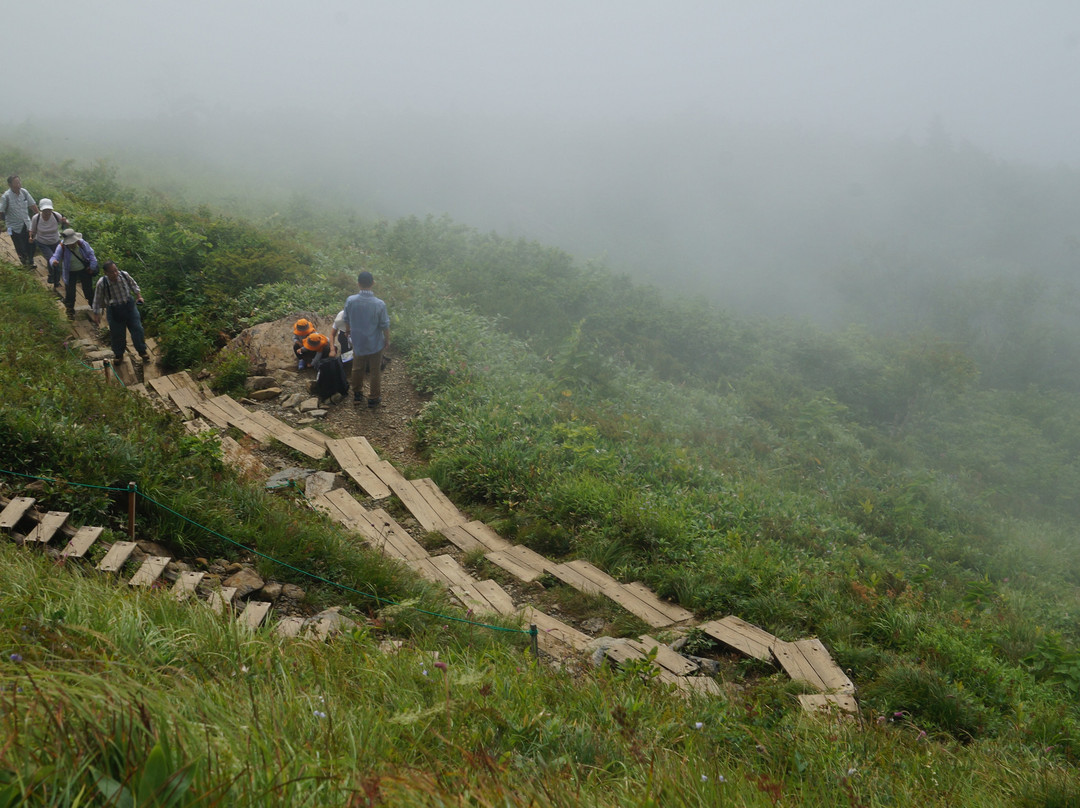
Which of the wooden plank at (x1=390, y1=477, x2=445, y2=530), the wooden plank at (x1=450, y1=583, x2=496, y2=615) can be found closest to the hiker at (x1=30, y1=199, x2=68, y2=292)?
the wooden plank at (x1=390, y1=477, x2=445, y2=530)

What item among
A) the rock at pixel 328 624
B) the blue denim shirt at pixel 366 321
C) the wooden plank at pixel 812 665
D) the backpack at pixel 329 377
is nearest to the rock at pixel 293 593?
the rock at pixel 328 624

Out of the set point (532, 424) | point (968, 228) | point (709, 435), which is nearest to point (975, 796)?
point (532, 424)

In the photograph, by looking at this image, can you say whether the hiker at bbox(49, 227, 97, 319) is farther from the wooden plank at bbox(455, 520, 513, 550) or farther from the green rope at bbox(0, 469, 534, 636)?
the wooden plank at bbox(455, 520, 513, 550)

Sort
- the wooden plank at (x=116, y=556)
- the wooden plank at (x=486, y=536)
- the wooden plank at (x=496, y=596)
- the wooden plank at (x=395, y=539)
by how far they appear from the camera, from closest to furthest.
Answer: the wooden plank at (x=116, y=556), the wooden plank at (x=496, y=596), the wooden plank at (x=395, y=539), the wooden plank at (x=486, y=536)

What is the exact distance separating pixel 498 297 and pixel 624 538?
13.2 m

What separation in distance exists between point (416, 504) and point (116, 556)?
3797 millimetres

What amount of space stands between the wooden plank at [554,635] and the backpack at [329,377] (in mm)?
5875

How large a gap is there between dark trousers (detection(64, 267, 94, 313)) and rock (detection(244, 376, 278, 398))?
3415 mm

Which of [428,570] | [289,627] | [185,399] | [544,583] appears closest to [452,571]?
[428,570]

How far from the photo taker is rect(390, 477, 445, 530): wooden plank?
8.03 metres

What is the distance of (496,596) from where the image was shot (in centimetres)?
657

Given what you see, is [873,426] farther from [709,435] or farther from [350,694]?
[350,694]

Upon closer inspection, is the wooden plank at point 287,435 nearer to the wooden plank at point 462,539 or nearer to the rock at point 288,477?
the rock at point 288,477

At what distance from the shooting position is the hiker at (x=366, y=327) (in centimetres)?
1012
